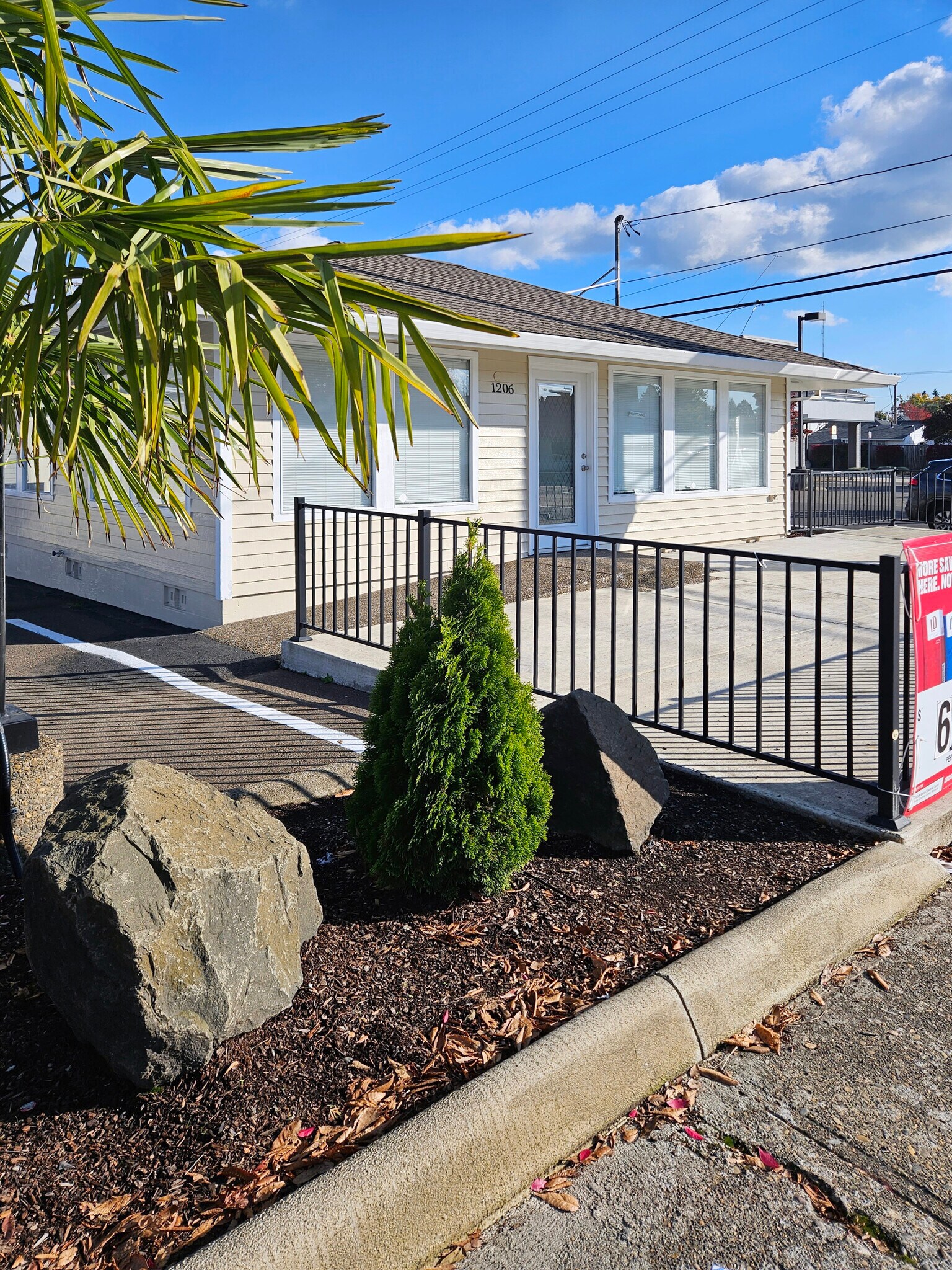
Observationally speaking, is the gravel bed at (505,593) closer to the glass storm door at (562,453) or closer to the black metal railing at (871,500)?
the glass storm door at (562,453)

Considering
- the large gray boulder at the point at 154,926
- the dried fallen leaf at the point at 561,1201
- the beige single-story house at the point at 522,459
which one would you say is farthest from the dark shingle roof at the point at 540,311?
the dried fallen leaf at the point at 561,1201

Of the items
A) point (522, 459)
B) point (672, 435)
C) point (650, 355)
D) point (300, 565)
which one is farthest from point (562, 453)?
point (300, 565)

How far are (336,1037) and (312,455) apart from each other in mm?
7742

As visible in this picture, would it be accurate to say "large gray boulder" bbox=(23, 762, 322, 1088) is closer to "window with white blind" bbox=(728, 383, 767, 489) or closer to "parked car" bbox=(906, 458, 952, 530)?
"window with white blind" bbox=(728, 383, 767, 489)

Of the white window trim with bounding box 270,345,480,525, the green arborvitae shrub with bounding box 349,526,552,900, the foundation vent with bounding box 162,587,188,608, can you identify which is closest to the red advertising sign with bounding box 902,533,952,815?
the green arborvitae shrub with bounding box 349,526,552,900

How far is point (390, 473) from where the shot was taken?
10414mm

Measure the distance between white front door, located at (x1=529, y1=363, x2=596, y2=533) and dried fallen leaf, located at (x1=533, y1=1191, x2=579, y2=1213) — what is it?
402 inches

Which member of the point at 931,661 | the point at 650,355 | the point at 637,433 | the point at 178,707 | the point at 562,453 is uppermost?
the point at 650,355

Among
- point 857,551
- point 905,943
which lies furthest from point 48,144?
point 857,551

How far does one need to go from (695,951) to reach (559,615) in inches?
226

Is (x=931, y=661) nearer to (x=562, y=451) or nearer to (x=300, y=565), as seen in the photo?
(x=300, y=565)

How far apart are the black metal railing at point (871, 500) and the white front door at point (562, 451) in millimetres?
7035

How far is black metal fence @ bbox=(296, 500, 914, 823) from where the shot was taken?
424cm

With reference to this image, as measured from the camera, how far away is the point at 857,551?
13.9 meters
